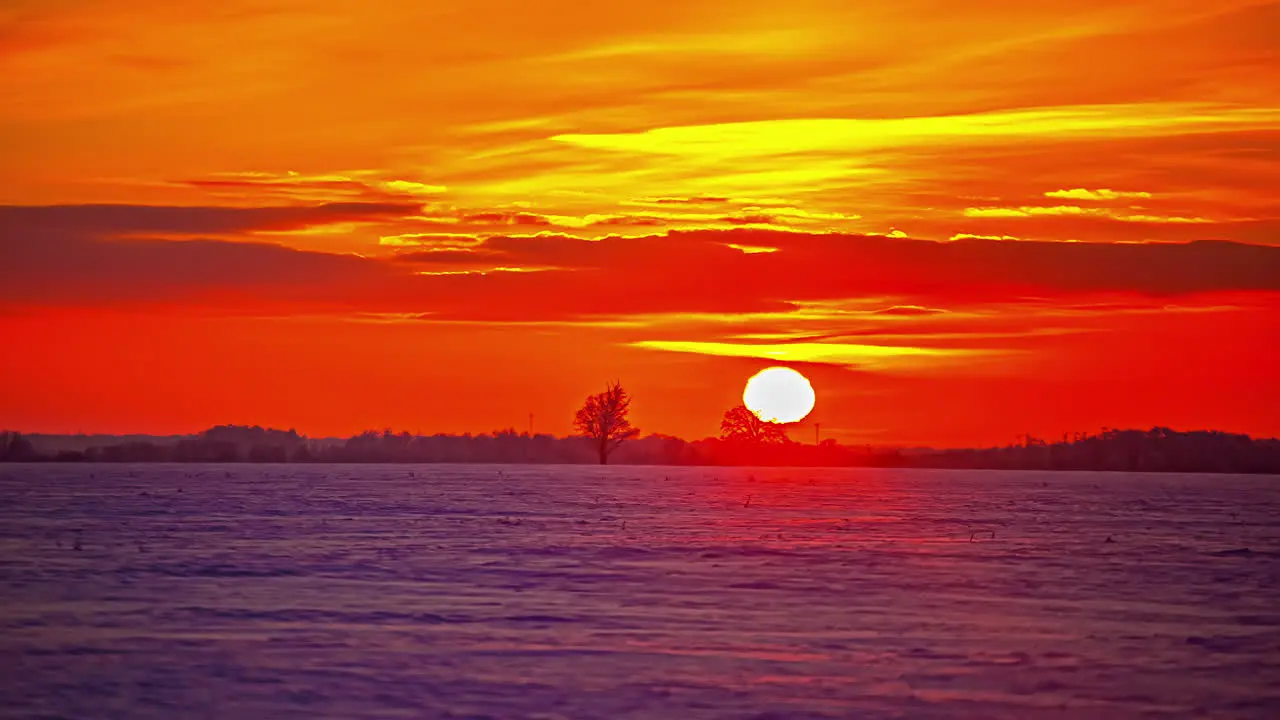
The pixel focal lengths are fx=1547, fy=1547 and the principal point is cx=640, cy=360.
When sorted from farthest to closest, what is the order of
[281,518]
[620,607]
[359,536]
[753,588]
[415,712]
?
1. [281,518]
2. [359,536]
3. [753,588]
4. [620,607]
5. [415,712]

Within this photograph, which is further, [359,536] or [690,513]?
[690,513]

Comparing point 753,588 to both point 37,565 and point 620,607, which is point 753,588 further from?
point 37,565

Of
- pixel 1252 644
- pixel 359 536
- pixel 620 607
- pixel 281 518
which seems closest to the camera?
pixel 1252 644

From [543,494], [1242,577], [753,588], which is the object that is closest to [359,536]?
[753,588]

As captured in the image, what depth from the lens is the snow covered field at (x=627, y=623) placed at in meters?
32.3

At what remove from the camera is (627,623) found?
43062 mm

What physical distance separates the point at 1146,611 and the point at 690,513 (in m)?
65.9

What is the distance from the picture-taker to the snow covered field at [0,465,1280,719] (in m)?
32.3

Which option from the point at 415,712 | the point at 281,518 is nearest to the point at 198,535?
the point at 281,518

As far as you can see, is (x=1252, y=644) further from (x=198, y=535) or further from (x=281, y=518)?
(x=281, y=518)

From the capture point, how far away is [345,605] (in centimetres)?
4719

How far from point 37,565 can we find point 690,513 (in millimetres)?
59073

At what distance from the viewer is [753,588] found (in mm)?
52938

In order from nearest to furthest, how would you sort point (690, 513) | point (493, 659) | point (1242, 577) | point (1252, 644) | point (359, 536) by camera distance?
point (493, 659), point (1252, 644), point (1242, 577), point (359, 536), point (690, 513)
